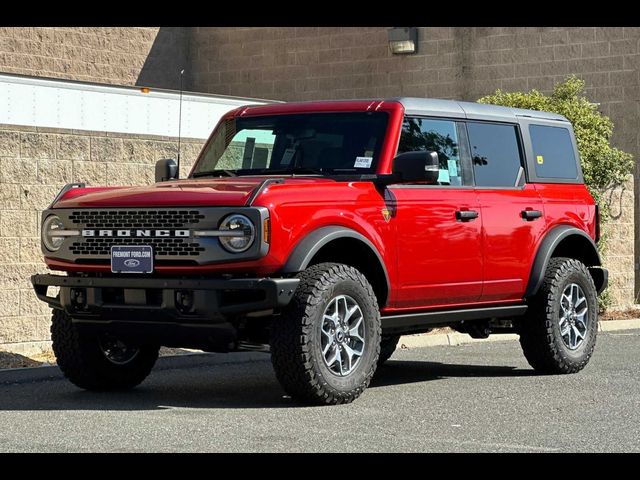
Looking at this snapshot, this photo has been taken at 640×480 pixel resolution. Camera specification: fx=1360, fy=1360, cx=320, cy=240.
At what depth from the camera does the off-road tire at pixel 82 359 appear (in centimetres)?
976

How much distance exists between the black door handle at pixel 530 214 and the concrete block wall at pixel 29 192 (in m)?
4.22

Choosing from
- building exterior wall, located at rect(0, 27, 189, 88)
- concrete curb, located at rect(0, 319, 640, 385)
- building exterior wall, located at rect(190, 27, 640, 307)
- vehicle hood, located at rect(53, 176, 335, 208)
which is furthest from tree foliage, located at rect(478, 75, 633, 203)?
building exterior wall, located at rect(0, 27, 189, 88)

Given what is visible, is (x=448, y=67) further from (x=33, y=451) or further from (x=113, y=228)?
(x=33, y=451)

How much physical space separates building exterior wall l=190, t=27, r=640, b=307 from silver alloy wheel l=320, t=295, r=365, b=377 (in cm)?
1045

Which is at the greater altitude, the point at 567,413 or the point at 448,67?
the point at 448,67

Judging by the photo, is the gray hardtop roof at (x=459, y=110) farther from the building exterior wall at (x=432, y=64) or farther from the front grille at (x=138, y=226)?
the building exterior wall at (x=432, y=64)

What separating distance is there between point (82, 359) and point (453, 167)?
126 inches

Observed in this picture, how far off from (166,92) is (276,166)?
582cm

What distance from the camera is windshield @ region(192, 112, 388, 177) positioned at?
392 inches

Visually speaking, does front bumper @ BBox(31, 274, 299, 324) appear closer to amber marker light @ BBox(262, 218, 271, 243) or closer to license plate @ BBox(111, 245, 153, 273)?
license plate @ BBox(111, 245, 153, 273)

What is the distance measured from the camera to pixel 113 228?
9172mm

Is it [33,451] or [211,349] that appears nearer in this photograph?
[33,451]

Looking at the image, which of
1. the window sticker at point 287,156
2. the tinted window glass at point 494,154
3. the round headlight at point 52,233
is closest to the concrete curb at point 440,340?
the tinted window glass at point 494,154
